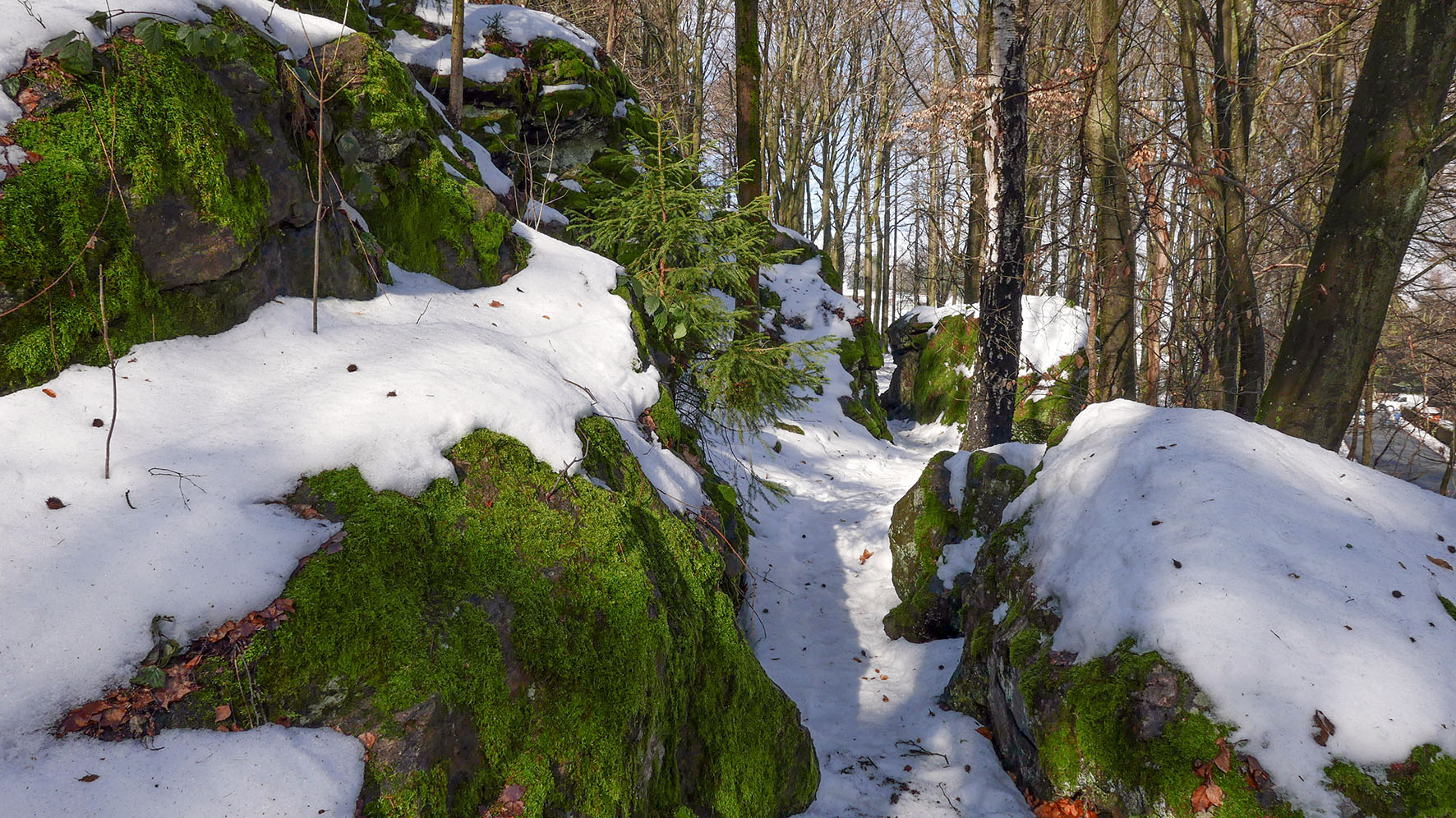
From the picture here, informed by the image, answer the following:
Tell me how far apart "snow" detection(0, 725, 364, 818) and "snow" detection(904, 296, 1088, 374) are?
11755 mm

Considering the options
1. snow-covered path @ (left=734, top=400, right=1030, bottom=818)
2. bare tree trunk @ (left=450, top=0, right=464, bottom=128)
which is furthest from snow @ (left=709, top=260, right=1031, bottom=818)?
bare tree trunk @ (left=450, top=0, right=464, bottom=128)

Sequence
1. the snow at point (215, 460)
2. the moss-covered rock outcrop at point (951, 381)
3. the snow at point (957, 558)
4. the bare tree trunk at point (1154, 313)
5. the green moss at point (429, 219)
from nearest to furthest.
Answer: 1. the snow at point (215, 460)
2. the green moss at point (429, 219)
3. the snow at point (957, 558)
4. the bare tree trunk at point (1154, 313)
5. the moss-covered rock outcrop at point (951, 381)

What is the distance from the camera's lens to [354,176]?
3904mm

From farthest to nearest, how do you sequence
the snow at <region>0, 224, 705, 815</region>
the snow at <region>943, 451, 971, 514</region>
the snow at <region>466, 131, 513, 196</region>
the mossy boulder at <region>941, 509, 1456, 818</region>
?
1. the snow at <region>466, 131, 513, 196</region>
2. the snow at <region>943, 451, 971, 514</region>
3. the mossy boulder at <region>941, 509, 1456, 818</region>
4. the snow at <region>0, 224, 705, 815</region>

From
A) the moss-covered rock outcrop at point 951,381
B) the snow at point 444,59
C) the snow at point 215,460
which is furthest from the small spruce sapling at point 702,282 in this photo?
the moss-covered rock outcrop at point 951,381

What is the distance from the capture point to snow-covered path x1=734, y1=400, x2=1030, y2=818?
3.48 m

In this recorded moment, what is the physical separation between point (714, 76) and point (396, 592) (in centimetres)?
2669

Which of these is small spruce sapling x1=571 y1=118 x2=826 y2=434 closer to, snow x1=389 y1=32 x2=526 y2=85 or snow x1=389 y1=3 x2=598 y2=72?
snow x1=389 y1=32 x2=526 y2=85

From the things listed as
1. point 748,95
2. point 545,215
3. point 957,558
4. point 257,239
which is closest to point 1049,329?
point 748,95

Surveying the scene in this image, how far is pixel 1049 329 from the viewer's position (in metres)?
12.4

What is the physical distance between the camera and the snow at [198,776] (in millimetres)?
1433

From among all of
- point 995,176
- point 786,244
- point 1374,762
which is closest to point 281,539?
point 1374,762

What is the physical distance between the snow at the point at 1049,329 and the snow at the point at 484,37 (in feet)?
27.7

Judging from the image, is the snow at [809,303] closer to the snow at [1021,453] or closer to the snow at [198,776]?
the snow at [1021,453]
